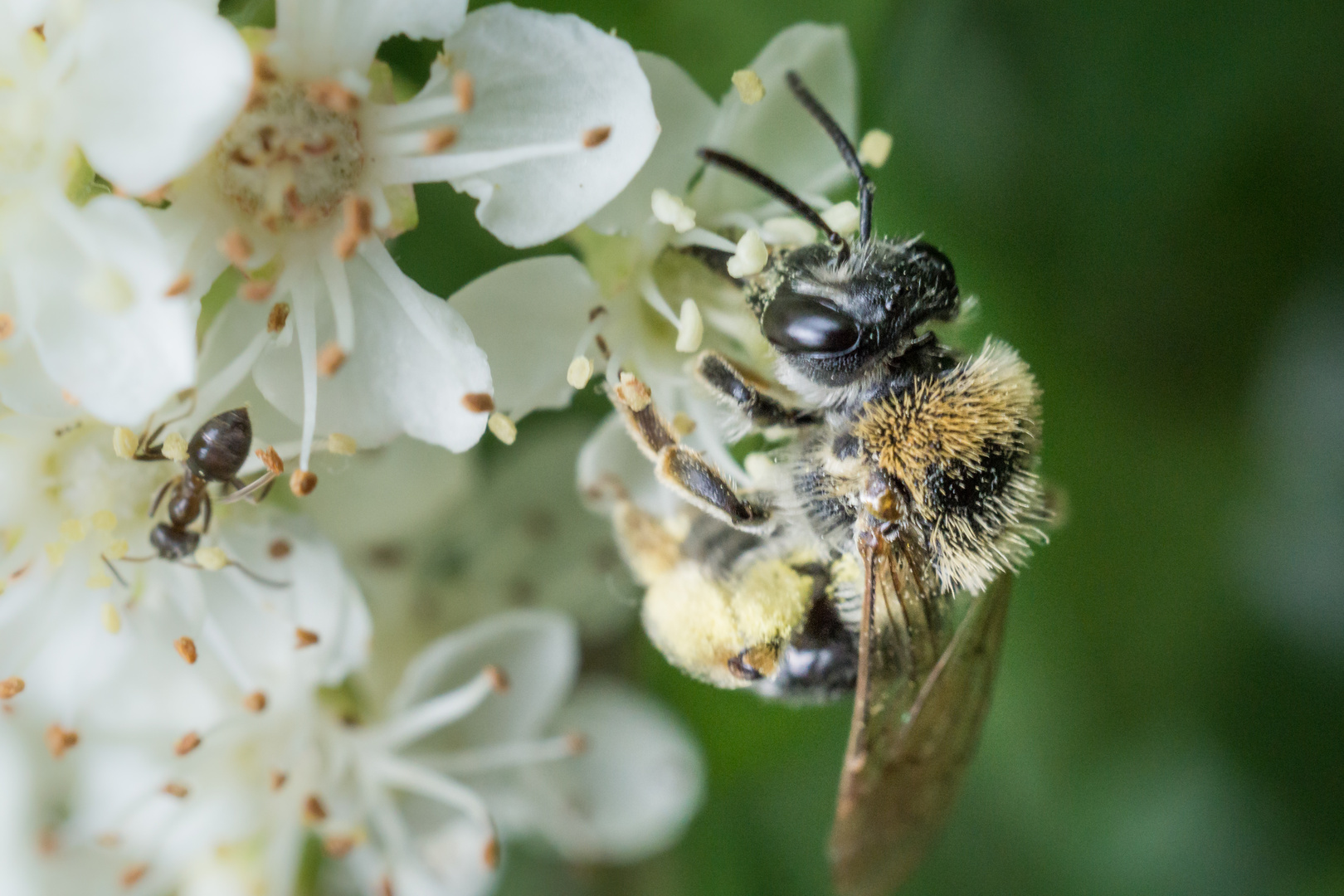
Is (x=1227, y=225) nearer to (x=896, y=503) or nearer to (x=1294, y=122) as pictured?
(x=1294, y=122)

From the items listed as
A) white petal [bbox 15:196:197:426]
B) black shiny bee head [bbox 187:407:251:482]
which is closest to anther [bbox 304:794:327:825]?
black shiny bee head [bbox 187:407:251:482]

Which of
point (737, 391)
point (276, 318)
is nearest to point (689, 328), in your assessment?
point (737, 391)

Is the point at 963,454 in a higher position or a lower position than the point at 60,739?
higher

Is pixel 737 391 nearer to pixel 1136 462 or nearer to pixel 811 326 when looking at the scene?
pixel 811 326

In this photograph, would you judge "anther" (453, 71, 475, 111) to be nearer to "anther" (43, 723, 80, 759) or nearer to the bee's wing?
the bee's wing

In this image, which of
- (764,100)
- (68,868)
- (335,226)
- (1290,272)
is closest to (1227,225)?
(1290,272)

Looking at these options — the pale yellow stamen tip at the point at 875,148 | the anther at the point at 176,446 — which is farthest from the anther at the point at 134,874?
the pale yellow stamen tip at the point at 875,148
